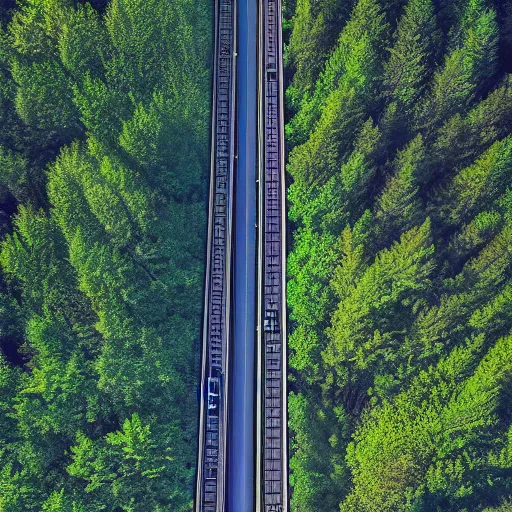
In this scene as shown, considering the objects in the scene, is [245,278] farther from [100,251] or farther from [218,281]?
[100,251]

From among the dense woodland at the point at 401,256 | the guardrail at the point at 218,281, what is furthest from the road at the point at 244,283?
the dense woodland at the point at 401,256

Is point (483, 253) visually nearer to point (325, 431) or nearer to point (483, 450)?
point (483, 450)

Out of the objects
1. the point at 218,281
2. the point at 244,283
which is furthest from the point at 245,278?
the point at 218,281

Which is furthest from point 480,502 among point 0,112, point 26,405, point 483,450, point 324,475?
point 0,112

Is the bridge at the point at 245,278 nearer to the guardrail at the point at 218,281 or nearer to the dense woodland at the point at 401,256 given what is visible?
the guardrail at the point at 218,281

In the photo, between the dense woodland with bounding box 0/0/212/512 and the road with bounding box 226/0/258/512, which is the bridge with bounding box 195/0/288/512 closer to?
the road with bounding box 226/0/258/512

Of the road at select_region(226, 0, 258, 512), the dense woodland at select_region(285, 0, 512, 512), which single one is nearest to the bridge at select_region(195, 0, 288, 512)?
the road at select_region(226, 0, 258, 512)
